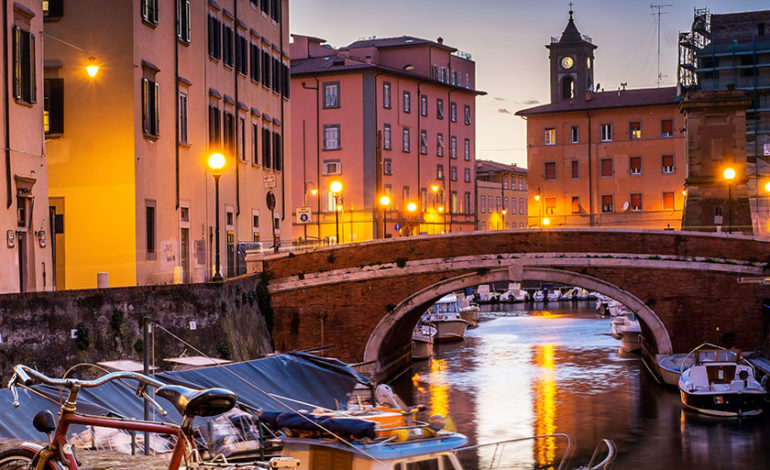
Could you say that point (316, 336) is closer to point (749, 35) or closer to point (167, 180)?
point (167, 180)

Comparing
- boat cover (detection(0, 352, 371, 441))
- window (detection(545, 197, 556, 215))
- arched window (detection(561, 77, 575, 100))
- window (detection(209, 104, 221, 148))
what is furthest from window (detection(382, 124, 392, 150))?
boat cover (detection(0, 352, 371, 441))

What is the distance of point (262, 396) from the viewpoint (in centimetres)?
1692

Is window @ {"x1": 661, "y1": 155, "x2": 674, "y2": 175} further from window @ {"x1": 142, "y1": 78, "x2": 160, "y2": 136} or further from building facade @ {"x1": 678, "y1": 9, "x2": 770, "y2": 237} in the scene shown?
window @ {"x1": 142, "y1": 78, "x2": 160, "y2": 136}

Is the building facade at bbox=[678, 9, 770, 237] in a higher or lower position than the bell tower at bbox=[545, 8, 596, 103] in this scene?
lower

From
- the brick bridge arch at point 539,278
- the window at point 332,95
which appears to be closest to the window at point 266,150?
the brick bridge arch at point 539,278

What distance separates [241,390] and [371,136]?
41591 mm

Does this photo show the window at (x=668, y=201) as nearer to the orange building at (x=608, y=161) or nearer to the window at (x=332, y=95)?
the orange building at (x=608, y=161)

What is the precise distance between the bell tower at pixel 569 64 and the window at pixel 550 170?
17.9m

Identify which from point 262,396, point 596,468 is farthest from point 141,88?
point 596,468

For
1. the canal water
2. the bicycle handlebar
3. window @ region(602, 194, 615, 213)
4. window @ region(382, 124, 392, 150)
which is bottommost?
the canal water

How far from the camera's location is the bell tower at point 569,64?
274ft

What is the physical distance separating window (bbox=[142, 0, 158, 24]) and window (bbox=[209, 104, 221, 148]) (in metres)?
4.83

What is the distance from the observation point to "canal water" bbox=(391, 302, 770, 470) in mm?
24328

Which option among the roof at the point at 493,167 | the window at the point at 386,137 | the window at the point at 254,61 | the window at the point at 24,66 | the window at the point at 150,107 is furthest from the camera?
the roof at the point at 493,167
